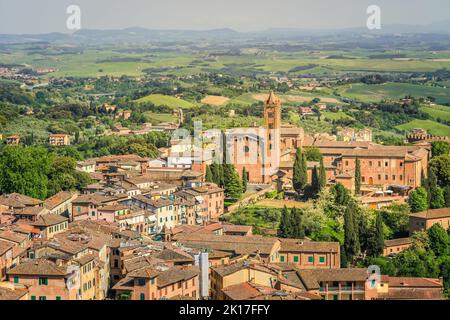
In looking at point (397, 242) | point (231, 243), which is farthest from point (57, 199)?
point (397, 242)

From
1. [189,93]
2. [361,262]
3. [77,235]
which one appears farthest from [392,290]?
[189,93]

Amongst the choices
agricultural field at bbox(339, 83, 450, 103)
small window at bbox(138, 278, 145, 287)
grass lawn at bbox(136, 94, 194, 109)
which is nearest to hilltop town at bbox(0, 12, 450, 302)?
small window at bbox(138, 278, 145, 287)

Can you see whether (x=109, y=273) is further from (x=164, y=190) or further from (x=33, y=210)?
(x=164, y=190)

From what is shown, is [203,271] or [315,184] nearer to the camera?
[203,271]

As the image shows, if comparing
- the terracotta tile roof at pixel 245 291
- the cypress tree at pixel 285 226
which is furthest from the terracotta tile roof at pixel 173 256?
the cypress tree at pixel 285 226

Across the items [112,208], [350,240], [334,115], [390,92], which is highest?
[112,208]

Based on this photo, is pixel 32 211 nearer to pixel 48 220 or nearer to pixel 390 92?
pixel 48 220
